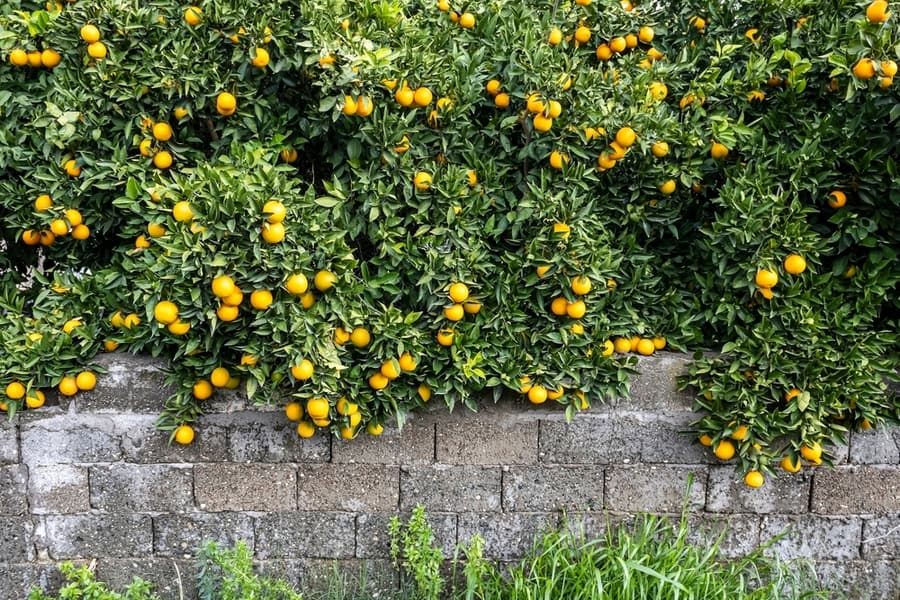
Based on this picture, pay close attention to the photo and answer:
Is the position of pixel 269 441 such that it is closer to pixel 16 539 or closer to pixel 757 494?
pixel 16 539

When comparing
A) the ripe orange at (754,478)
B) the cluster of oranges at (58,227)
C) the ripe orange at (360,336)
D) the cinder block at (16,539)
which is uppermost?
the cluster of oranges at (58,227)

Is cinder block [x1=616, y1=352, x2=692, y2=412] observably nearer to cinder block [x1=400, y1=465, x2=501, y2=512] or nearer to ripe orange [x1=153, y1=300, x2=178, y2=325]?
cinder block [x1=400, y1=465, x2=501, y2=512]

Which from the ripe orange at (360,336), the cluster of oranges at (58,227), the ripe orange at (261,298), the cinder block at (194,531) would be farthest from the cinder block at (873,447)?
the cluster of oranges at (58,227)

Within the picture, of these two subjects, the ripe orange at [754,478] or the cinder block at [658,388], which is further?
the cinder block at [658,388]

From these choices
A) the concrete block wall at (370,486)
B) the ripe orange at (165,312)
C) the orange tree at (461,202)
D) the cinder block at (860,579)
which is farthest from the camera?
the cinder block at (860,579)

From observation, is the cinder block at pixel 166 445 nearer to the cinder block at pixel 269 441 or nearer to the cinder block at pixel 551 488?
the cinder block at pixel 269 441

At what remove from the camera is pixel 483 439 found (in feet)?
9.95

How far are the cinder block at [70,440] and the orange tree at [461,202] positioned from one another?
7.7 inches

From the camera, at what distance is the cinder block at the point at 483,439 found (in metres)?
3.02

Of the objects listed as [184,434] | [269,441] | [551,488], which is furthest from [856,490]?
[184,434]

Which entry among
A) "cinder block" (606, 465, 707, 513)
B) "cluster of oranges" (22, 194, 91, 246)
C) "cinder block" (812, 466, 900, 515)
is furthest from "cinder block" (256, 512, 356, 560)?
"cinder block" (812, 466, 900, 515)

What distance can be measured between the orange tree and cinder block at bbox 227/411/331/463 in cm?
20

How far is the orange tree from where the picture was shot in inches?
104

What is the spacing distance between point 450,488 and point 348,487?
16.8 inches
